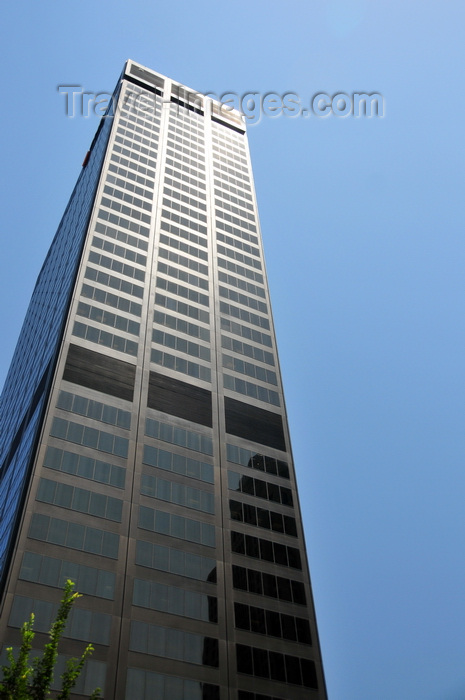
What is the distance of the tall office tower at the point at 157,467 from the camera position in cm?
5047

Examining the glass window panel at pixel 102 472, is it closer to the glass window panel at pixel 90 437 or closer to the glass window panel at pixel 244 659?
the glass window panel at pixel 90 437

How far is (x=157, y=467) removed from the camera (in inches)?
2480

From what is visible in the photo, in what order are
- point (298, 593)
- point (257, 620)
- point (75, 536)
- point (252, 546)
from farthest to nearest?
1. point (252, 546)
2. point (298, 593)
3. point (257, 620)
4. point (75, 536)

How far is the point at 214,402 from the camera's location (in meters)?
73.7

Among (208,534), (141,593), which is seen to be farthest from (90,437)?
(141,593)

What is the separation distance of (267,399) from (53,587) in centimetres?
3637

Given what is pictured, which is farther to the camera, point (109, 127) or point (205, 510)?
point (109, 127)

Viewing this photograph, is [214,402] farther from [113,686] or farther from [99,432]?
[113,686]

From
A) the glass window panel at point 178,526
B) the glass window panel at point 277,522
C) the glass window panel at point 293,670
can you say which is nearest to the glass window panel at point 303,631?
the glass window panel at point 293,670

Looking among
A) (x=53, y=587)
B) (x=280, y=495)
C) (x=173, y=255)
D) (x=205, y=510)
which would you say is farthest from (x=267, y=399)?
(x=53, y=587)

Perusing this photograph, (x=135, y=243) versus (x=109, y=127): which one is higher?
(x=109, y=127)

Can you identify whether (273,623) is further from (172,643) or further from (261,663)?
(172,643)

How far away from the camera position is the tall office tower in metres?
50.5

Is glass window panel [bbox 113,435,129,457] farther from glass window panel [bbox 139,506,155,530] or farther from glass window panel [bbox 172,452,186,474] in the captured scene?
glass window panel [bbox 139,506,155,530]
